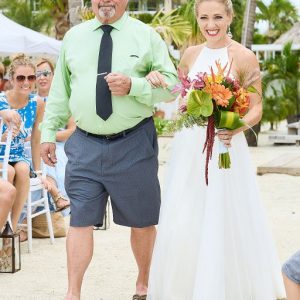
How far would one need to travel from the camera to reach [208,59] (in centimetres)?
524

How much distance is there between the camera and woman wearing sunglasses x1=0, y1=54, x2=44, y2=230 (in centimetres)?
700

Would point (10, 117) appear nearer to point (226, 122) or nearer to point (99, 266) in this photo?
point (99, 266)

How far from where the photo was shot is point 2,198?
6.28m

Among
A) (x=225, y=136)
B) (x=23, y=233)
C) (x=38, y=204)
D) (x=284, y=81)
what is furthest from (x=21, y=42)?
(x=284, y=81)

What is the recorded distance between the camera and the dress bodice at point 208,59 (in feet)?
Result: 17.0

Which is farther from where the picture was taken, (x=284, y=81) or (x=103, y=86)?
(x=284, y=81)

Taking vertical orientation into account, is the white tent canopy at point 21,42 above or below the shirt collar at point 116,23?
below

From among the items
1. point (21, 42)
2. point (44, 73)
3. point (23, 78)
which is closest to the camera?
point (23, 78)

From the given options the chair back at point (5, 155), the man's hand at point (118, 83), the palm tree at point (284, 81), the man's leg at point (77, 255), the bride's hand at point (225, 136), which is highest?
the man's hand at point (118, 83)

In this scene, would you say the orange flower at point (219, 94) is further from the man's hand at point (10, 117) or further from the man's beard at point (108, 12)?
the man's hand at point (10, 117)

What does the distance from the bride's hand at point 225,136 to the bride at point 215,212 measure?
44 mm

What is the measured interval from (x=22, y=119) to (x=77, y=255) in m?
2.45

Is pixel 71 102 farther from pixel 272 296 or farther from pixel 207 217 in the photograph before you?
pixel 272 296

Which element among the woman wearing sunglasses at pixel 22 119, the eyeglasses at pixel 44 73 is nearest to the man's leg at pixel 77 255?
the woman wearing sunglasses at pixel 22 119
